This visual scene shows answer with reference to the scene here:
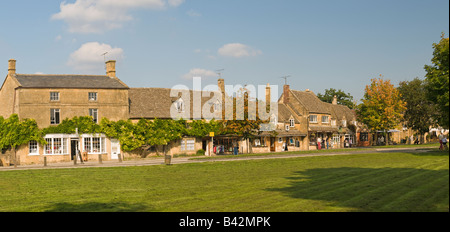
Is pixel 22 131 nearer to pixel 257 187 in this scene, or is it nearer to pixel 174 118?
pixel 174 118

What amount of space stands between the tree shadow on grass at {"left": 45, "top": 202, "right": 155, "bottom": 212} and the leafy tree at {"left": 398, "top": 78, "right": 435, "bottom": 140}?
7241 centimetres

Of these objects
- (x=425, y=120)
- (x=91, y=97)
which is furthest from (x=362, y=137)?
(x=91, y=97)

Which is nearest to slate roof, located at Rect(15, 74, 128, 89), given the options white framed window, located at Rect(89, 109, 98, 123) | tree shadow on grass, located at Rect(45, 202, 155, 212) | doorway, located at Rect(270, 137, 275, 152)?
white framed window, located at Rect(89, 109, 98, 123)

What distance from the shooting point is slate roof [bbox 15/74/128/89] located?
53.2 m

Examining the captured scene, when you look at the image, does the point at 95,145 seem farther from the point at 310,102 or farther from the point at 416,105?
the point at 416,105

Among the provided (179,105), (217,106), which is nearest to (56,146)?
(179,105)

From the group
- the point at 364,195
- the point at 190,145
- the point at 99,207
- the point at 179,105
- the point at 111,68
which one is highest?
the point at 111,68

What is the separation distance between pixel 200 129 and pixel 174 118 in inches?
153

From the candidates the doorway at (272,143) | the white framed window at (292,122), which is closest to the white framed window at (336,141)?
the white framed window at (292,122)

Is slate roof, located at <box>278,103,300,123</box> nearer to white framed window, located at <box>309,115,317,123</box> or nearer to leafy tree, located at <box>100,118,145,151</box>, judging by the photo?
white framed window, located at <box>309,115,317,123</box>

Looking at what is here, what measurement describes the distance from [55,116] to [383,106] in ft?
171

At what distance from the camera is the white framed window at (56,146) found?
51.8m

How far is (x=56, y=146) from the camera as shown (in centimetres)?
5219
